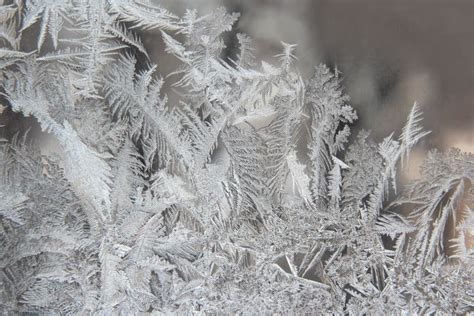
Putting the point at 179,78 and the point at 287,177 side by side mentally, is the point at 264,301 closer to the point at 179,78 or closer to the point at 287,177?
the point at 287,177

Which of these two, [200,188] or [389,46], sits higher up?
[389,46]

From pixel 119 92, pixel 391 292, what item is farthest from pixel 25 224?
pixel 391 292

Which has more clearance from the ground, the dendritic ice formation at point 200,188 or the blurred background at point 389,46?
the blurred background at point 389,46

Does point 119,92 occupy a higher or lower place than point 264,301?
higher

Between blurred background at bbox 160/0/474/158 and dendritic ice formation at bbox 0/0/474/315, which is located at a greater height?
blurred background at bbox 160/0/474/158
